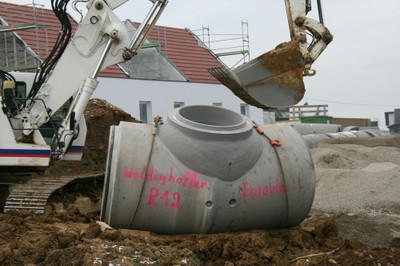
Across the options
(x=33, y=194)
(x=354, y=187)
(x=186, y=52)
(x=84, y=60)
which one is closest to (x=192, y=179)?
(x=84, y=60)

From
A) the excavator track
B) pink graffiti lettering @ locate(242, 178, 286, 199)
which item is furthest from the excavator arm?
pink graffiti lettering @ locate(242, 178, 286, 199)

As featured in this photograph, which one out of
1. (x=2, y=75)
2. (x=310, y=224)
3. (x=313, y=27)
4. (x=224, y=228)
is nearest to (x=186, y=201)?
(x=224, y=228)

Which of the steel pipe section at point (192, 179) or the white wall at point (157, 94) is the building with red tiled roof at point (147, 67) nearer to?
the white wall at point (157, 94)

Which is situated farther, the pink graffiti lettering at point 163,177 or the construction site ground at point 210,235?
the pink graffiti lettering at point 163,177

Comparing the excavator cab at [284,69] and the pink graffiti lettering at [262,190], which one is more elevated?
the excavator cab at [284,69]

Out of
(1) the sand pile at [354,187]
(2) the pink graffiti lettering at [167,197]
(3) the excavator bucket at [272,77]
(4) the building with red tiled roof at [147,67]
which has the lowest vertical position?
(1) the sand pile at [354,187]

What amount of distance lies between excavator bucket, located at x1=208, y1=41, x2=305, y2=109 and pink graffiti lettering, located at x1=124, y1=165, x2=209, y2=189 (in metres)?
2.13

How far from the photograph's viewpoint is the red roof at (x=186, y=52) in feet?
84.2

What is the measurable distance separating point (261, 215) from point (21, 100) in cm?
352

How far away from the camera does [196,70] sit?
26078 millimetres

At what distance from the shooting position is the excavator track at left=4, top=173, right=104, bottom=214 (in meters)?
9.02

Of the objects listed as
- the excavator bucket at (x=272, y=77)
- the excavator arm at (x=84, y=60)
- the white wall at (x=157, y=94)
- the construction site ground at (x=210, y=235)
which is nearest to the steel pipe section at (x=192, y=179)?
the construction site ground at (x=210, y=235)

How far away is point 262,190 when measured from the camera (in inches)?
272

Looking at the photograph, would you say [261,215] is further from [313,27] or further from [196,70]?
[196,70]
